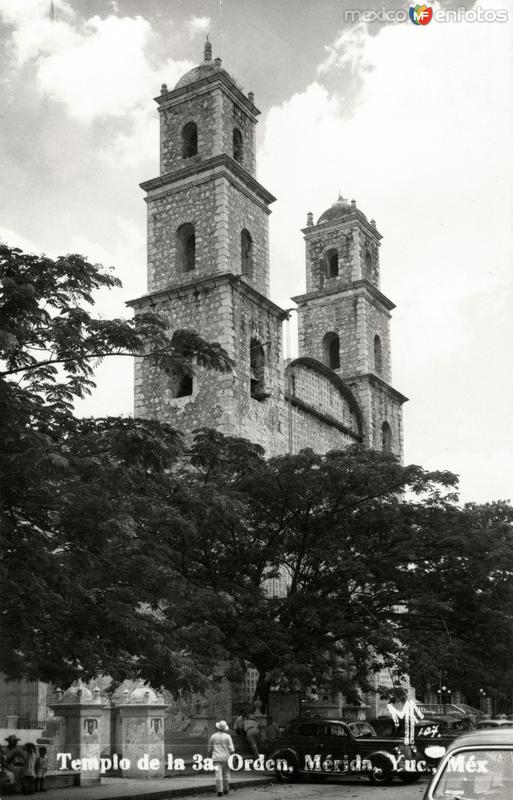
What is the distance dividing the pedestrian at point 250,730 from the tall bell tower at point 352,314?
18.7 meters

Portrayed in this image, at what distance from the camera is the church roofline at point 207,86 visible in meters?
32.3

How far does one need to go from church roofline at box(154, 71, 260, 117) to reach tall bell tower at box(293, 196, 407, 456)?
34.2 ft

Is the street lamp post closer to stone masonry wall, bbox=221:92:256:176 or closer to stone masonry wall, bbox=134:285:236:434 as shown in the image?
stone masonry wall, bbox=134:285:236:434

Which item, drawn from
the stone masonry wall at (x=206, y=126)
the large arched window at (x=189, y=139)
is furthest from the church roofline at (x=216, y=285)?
the large arched window at (x=189, y=139)

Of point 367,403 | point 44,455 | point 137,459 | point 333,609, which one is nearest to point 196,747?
point 333,609

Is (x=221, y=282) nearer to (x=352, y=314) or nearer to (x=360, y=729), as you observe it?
(x=352, y=314)

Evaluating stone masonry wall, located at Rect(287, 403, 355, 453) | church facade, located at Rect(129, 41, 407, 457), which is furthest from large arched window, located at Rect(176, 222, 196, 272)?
stone masonry wall, located at Rect(287, 403, 355, 453)

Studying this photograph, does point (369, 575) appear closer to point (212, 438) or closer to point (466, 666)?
point (466, 666)

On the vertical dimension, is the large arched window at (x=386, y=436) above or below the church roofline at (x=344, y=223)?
below

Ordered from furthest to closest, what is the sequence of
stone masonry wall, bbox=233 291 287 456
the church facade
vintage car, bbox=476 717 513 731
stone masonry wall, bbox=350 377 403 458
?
stone masonry wall, bbox=350 377 403 458 < the church facade < stone masonry wall, bbox=233 291 287 456 < vintage car, bbox=476 717 513 731

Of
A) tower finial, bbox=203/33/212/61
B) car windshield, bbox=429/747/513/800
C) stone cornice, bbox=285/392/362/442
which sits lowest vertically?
car windshield, bbox=429/747/513/800

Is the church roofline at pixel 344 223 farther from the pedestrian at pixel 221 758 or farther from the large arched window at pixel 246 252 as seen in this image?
the pedestrian at pixel 221 758

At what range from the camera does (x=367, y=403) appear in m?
40.1

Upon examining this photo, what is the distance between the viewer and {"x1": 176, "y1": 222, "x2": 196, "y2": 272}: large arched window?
106ft
